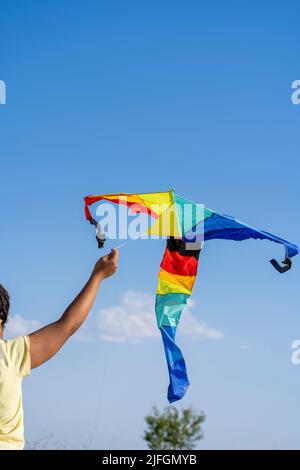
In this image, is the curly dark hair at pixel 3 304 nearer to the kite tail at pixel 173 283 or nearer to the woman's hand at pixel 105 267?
the woman's hand at pixel 105 267

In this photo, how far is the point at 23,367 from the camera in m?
3.76

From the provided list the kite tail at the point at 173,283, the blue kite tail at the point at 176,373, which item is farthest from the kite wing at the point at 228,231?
the blue kite tail at the point at 176,373

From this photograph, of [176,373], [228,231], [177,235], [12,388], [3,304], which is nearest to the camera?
[12,388]

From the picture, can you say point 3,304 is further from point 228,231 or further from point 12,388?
point 228,231

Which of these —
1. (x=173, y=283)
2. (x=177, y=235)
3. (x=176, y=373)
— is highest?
(x=177, y=235)

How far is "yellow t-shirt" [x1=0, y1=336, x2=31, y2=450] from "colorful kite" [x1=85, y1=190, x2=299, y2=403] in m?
5.32

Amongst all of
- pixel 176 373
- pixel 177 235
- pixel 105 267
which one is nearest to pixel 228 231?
pixel 177 235

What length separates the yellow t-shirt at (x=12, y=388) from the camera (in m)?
3.66

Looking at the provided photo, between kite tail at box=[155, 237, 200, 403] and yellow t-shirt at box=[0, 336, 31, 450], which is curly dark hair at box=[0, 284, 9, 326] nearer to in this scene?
yellow t-shirt at box=[0, 336, 31, 450]

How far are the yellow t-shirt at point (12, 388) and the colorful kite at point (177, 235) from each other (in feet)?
17.4

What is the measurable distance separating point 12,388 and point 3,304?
1.47ft

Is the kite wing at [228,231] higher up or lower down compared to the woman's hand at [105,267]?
higher up

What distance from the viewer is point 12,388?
3703 millimetres
